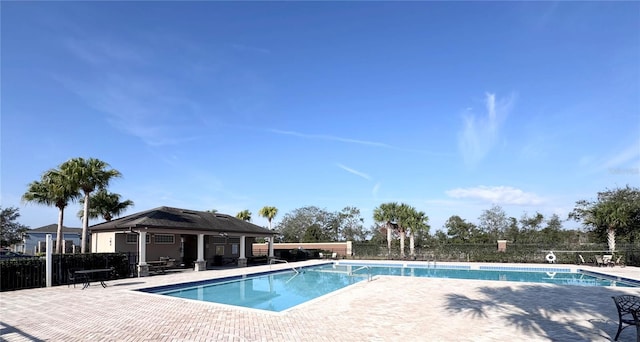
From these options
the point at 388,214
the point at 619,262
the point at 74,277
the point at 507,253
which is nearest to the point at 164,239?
the point at 74,277

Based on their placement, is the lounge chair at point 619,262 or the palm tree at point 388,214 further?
the palm tree at point 388,214

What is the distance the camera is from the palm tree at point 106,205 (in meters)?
29.8

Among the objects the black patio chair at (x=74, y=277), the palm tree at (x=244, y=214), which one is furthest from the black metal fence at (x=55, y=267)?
the palm tree at (x=244, y=214)

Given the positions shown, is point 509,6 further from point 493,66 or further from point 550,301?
point 550,301

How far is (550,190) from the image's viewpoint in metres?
32.6

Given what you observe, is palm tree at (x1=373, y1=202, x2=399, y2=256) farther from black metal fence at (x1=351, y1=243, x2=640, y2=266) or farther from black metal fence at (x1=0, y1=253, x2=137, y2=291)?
black metal fence at (x1=0, y1=253, x2=137, y2=291)

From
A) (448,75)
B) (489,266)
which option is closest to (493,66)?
(448,75)

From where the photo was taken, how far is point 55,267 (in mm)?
15484

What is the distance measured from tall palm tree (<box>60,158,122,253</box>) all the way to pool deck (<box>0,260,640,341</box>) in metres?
8.28

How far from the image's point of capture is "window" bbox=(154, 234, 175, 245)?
76.1 ft

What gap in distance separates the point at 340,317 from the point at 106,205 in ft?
91.1

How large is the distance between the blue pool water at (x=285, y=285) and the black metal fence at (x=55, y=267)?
413 centimetres

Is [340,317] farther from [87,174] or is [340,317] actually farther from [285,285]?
[87,174]

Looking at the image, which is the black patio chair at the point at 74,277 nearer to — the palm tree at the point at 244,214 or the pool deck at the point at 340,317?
the pool deck at the point at 340,317
